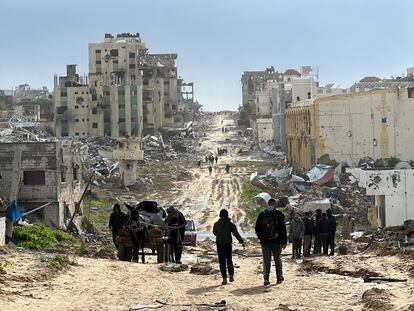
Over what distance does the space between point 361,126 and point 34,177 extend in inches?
1048

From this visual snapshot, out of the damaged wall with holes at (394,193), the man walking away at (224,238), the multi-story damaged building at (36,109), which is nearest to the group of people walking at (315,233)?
the man walking away at (224,238)

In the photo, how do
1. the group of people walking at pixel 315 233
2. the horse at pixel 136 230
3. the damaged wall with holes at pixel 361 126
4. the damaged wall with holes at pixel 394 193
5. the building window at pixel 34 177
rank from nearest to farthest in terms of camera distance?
the horse at pixel 136 230, the group of people walking at pixel 315 233, the building window at pixel 34 177, the damaged wall with holes at pixel 394 193, the damaged wall with holes at pixel 361 126

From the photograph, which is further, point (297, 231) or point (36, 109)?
point (36, 109)

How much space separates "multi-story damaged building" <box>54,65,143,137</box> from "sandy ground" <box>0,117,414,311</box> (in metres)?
78.3

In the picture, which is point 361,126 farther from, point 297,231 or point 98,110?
point 98,110

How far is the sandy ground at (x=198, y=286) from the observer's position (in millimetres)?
12641

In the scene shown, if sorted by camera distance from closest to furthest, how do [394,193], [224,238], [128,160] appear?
[224,238] → [394,193] → [128,160]

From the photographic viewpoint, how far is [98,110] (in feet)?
326

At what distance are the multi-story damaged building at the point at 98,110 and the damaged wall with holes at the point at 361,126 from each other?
39.0 m

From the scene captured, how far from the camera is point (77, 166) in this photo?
3925 cm

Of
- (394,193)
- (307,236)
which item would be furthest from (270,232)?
(394,193)

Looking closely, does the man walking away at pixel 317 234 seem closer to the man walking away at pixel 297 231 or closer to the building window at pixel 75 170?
the man walking away at pixel 297 231

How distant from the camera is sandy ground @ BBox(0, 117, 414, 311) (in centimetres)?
1264

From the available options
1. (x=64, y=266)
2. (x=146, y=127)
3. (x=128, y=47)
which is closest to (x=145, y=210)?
(x=64, y=266)
